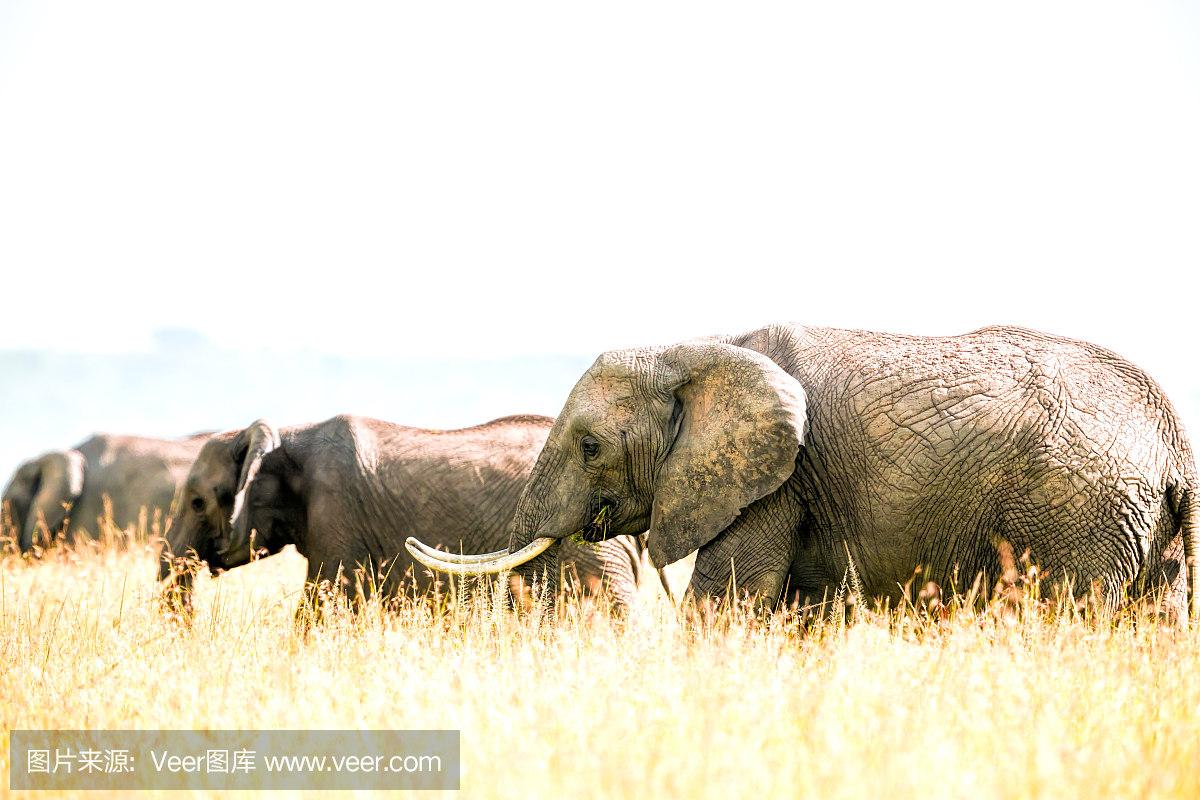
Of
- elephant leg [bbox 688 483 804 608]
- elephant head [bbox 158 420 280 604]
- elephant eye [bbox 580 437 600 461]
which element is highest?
elephant eye [bbox 580 437 600 461]

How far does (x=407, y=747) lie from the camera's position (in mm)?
4844

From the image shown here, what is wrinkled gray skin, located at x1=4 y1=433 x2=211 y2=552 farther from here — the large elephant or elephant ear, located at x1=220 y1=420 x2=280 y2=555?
the large elephant

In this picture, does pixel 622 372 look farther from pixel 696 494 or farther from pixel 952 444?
pixel 952 444

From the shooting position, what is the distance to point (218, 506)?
1001 cm

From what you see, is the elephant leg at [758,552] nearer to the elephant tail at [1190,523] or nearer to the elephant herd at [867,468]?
the elephant herd at [867,468]

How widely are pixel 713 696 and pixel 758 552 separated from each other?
1679 mm

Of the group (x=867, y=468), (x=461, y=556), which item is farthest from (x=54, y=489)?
(x=867, y=468)

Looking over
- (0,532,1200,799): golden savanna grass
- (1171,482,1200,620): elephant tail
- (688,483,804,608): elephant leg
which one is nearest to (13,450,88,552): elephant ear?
(0,532,1200,799): golden savanna grass

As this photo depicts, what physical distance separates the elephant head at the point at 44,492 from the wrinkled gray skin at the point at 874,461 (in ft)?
44.4

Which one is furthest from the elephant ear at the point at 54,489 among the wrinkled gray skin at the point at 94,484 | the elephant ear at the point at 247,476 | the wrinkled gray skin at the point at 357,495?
the elephant ear at the point at 247,476

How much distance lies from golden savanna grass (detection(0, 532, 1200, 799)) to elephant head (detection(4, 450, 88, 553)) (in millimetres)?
11631

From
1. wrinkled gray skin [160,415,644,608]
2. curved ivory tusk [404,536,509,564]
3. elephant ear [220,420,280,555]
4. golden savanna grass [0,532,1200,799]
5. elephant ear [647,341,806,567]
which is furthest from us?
elephant ear [220,420,280,555]

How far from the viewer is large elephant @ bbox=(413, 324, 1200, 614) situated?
19.7 feet

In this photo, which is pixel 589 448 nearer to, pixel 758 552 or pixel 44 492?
pixel 758 552
